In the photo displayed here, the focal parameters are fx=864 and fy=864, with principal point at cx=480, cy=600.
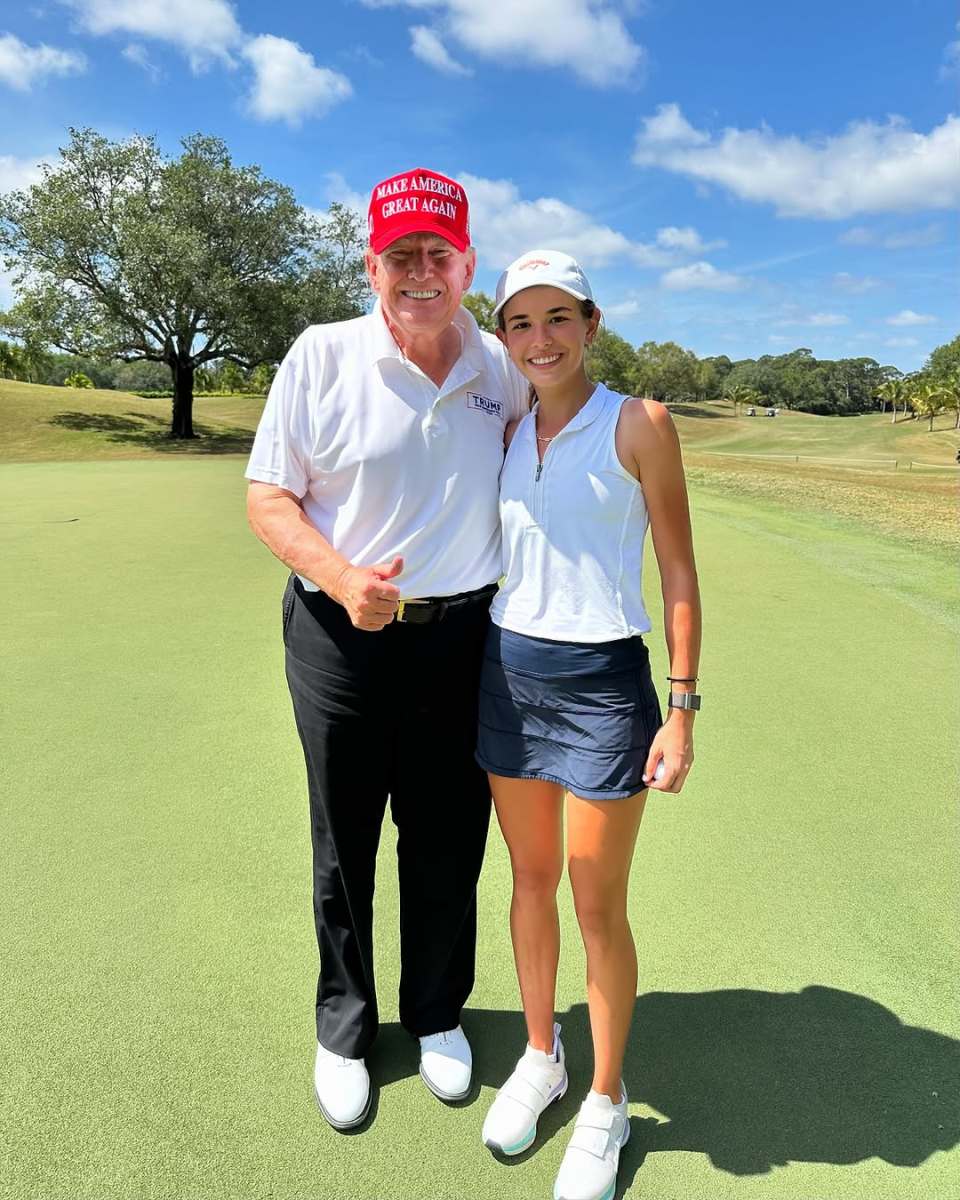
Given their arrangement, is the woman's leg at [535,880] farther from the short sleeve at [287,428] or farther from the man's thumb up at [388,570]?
the short sleeve at [287,428]

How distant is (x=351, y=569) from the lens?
184cm

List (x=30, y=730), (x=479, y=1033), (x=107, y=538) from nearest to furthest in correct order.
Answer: (x=479, y=1033)
(x=30, y=730)
(x=107, y=538)

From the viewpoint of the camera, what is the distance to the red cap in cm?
199

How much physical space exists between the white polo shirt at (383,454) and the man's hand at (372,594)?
29 centimetres

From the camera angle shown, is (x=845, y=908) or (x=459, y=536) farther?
(x=845, y=908)

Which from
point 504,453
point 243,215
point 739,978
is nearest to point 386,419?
point 504,453

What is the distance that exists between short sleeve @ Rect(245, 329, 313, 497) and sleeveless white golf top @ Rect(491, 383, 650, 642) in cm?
56

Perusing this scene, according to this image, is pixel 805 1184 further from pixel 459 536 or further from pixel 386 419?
pixel 386 419

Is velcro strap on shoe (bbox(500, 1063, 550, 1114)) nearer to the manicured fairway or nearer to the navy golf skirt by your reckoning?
the manicured fairway

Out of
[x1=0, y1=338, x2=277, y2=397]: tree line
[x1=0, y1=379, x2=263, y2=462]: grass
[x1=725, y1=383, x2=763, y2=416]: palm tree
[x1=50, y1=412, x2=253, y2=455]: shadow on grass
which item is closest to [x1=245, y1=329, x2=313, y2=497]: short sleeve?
[x1=0, y1=379, x2=263, y2=462]: grass

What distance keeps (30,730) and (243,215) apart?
2588 centimetres

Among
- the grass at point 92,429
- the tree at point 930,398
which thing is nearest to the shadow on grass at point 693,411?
the tree at point 930,398

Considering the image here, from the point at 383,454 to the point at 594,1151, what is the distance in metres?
1.63

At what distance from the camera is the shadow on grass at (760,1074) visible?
1.96 metres
